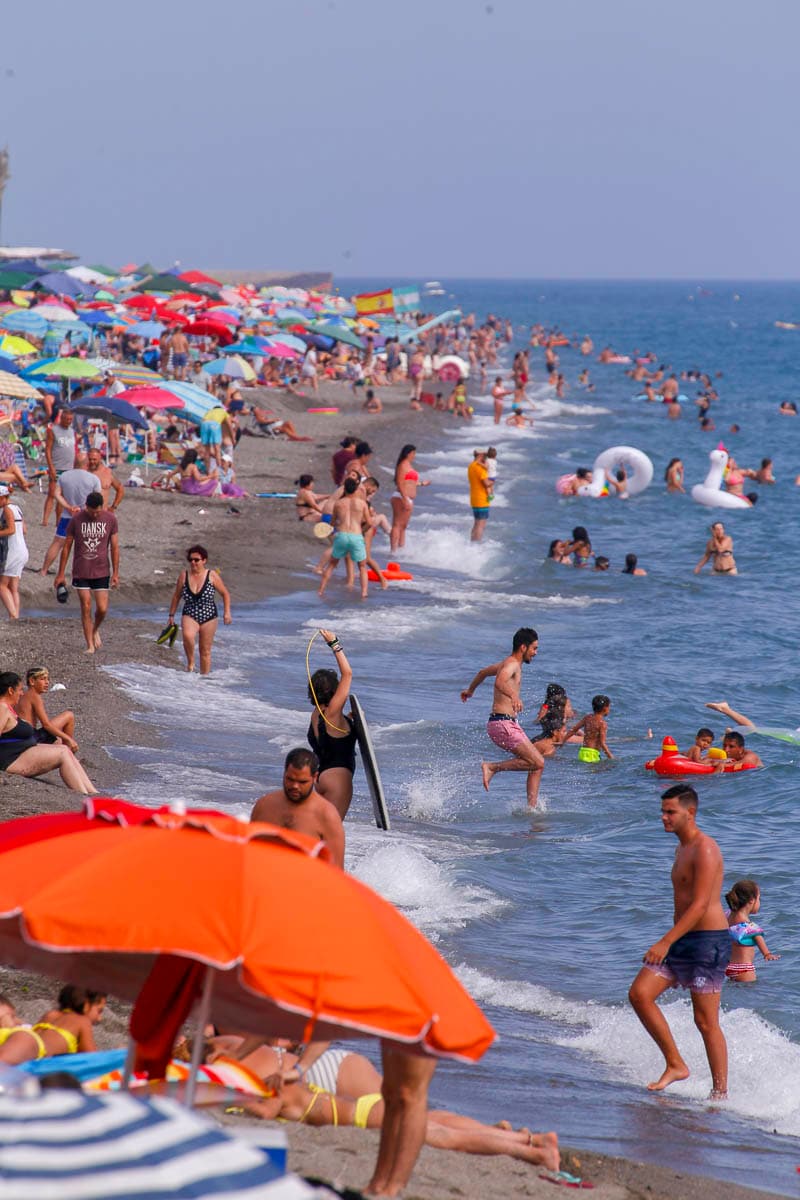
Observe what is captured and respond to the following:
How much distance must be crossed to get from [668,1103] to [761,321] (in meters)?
130

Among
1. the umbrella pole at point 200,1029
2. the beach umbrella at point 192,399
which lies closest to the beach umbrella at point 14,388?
the beach umbrella at point 192,399

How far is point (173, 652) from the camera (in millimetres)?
13602

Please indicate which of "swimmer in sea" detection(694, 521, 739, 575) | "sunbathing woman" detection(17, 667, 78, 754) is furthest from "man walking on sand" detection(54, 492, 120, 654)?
"swimmer in sea" detection(694, 521, 739, 575)

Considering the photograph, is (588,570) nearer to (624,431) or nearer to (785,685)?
(785,685)

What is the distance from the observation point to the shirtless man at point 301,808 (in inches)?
236

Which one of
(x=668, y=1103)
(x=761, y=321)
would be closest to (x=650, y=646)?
(x=668, y=1103)

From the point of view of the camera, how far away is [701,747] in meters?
12.8

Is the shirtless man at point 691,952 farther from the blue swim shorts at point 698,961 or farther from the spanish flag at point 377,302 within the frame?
the spanish flag at point 377,302

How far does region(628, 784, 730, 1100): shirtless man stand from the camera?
21.8ft

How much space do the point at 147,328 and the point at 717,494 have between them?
490 inches

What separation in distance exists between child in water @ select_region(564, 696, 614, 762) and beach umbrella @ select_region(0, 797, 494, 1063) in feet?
28.0

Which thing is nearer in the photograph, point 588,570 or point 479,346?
point 588,570

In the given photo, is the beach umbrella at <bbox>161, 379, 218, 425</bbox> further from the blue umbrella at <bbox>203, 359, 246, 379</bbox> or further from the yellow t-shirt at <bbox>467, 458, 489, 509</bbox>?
the blue umbrella at <bbox>203, 359, 246, 379</bbox>

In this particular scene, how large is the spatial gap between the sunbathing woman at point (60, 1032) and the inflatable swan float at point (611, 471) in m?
24.6
